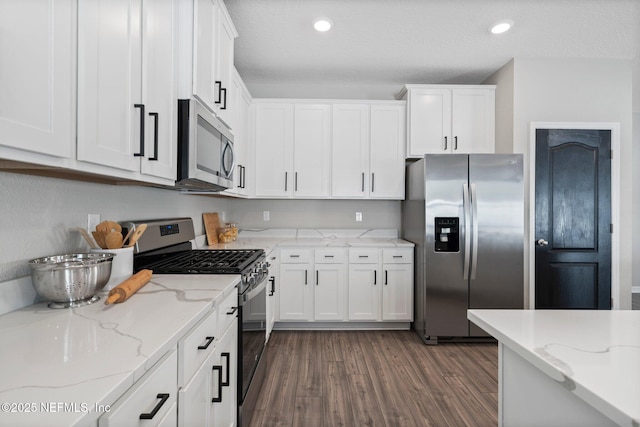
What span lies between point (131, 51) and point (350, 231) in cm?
293

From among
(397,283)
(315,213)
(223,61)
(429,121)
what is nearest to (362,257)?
(397,283)

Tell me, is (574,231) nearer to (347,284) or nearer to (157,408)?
(347,284)

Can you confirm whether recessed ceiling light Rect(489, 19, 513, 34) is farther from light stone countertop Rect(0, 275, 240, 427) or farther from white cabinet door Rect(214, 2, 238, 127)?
light stone countertop Rect(0, 275, 240, 427)

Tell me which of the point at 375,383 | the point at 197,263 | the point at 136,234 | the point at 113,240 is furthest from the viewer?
the point at 375,383

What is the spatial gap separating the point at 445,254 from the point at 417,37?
1.96 meters

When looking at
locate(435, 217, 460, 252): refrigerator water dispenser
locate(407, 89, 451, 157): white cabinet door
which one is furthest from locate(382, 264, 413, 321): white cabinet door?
locate(407, 89, 451, 157): white cabinet door

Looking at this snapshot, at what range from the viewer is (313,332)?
10.5ft

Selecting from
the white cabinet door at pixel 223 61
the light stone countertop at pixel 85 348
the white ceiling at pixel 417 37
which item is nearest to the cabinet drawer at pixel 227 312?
the light stone countertop at pixel 85 348

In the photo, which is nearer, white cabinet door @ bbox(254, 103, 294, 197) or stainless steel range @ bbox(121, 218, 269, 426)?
stainless steel range @ bbox(121, 218, 269, 426)

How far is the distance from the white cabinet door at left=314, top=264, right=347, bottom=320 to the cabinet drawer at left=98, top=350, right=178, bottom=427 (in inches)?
92.5

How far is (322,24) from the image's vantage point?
253cm

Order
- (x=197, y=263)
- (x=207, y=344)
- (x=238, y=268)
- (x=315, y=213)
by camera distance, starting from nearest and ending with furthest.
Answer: (x=207, y=344) < (x=238, y=268) < (x=197, y=263) < (x=315, y=213)

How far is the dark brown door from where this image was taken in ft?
10.2

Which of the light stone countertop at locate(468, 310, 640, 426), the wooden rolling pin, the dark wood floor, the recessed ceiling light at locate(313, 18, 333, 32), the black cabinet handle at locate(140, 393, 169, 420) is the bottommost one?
the dark wood floor
